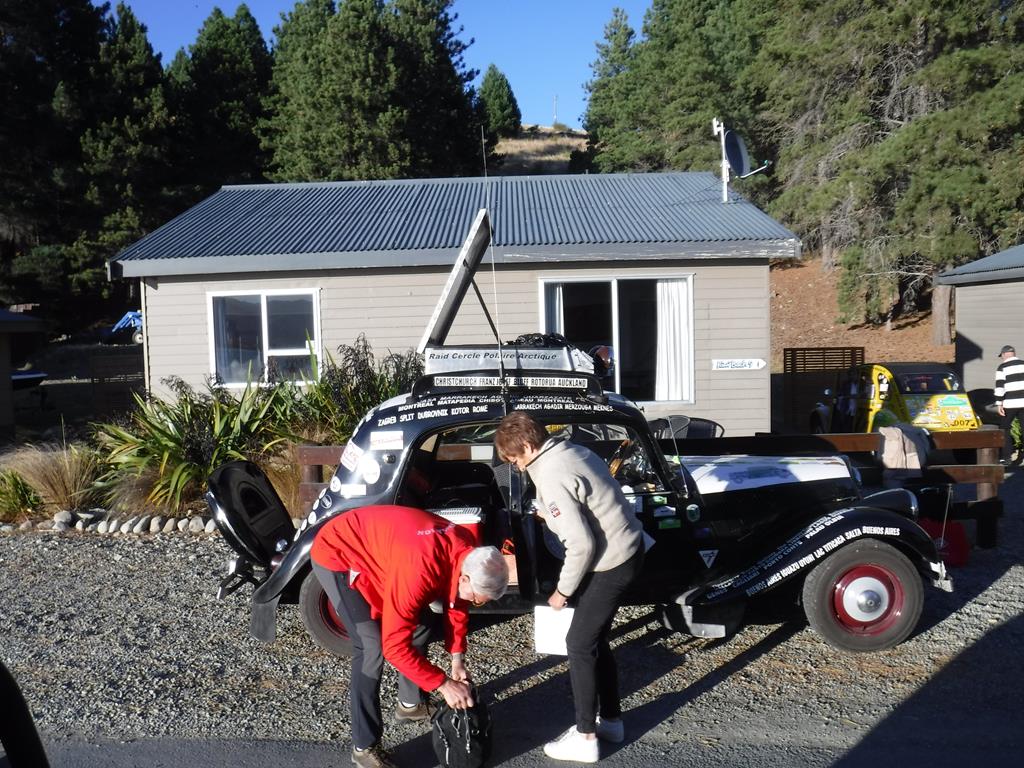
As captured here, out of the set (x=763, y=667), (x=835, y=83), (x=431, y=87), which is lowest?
(x=763, y=667)

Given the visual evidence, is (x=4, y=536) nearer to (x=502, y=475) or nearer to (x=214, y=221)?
(x=502, y=475)

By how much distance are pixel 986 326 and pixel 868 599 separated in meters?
14.4

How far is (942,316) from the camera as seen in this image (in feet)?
88.0

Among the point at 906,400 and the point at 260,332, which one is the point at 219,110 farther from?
the point at 906,400

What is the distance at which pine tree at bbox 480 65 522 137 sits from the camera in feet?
229

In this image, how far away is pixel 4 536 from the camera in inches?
353

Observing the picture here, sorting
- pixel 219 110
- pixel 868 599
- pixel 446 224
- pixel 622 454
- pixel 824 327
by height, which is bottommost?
pixel 868 599

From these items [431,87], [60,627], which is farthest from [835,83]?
[60,627]

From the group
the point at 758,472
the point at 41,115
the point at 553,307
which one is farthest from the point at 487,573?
the point at 41,115

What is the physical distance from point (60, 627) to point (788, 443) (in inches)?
223

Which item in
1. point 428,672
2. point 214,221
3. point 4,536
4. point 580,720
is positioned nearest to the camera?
point 428,672

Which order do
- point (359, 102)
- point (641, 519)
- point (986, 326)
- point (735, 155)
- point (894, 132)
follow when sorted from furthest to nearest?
point (359, 102) → point (894, 132) → point (986, 326) → point (735, 155) → point (641, 519)

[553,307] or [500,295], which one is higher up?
[500,295]

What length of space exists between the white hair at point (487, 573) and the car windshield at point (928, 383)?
10687 millimetres
